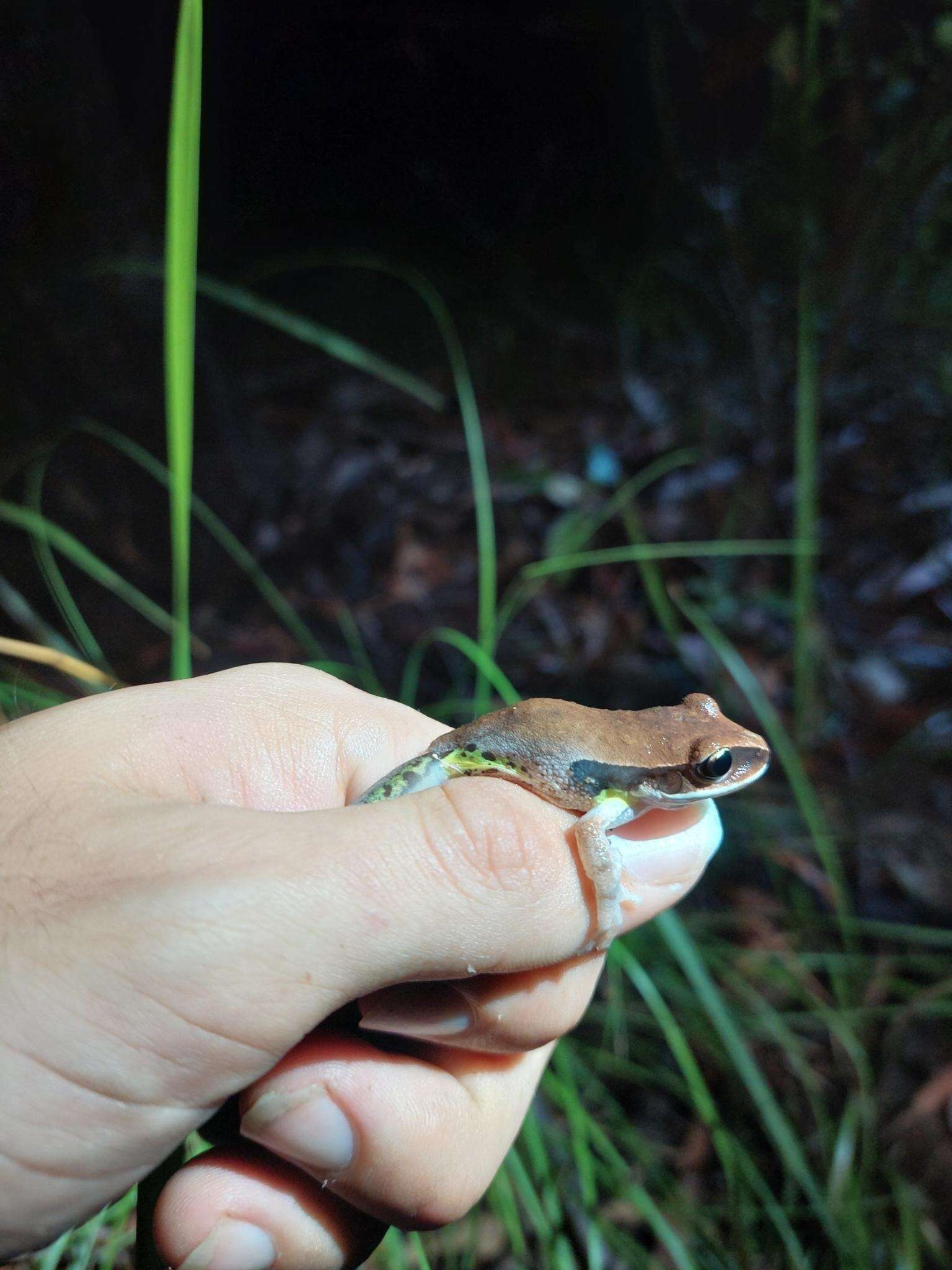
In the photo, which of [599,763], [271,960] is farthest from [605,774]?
[271,960]

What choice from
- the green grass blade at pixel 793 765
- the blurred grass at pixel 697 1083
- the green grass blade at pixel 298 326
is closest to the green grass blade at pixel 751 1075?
the blurred grass at pixel 697 1083

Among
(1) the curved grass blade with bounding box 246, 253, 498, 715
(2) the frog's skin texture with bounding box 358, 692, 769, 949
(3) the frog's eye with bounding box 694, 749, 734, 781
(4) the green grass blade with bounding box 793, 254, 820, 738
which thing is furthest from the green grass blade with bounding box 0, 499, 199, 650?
(4) the green grass blade with bounding box 793, 254, 820, 738

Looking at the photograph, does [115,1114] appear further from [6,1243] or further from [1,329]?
[1,329]

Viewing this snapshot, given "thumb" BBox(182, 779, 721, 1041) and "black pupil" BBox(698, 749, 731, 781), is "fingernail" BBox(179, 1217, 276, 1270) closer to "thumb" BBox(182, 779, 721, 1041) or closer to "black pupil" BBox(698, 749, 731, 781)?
"thumb" BBox(182, 779, 721, 1041)

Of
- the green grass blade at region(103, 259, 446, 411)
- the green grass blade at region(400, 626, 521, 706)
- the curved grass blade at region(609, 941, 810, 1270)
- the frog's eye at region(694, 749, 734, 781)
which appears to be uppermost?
the green grass blade at region(103, 259, 446, 411)

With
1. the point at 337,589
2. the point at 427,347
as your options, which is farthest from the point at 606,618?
the point at 427,347

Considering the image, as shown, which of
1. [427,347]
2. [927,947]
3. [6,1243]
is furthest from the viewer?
[427,347]

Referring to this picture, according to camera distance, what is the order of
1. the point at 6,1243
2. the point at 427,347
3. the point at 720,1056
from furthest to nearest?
the point at 427,347
the point at 720,1056
the point at 6,1243
